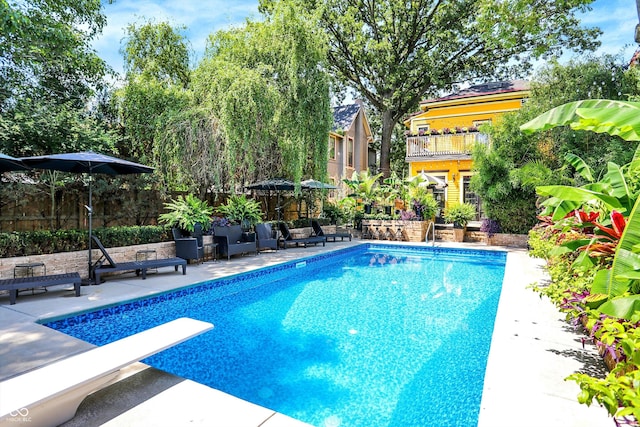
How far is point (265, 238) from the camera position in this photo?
12836mm

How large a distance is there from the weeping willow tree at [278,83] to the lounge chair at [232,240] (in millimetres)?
1839

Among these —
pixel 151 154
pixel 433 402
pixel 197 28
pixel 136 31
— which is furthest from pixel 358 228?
Answer: pixel 433 402

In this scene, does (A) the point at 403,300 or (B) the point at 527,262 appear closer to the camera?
(A) the point at 403,300

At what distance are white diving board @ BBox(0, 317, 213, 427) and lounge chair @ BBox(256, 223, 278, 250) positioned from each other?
357 inches

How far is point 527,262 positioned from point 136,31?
1736 centimetres

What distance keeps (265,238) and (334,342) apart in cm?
764

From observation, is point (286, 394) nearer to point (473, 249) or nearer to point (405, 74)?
point (473, 249)

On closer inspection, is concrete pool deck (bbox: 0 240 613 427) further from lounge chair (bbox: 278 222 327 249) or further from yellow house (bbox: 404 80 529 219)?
yellow house (bbox: 404 80 529 219)

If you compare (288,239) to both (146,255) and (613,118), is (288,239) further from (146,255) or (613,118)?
(613,118)

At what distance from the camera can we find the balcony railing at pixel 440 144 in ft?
67.2

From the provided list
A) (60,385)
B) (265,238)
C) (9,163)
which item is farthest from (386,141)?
(60,385)

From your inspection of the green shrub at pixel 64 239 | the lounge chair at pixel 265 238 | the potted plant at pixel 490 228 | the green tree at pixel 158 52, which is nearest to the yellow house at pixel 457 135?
the potted plant at pixel 490 228

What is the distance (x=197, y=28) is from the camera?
51.9ft

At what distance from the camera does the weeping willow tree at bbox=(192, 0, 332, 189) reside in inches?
474
